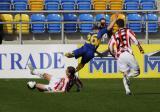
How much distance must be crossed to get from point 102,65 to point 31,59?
265 centimetres

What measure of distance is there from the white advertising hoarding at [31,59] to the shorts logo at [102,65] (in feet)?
3.02

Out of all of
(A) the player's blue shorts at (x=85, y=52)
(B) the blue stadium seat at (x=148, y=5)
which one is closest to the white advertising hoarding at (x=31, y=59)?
(A) the player's blue shorts at (x=85, y=52)

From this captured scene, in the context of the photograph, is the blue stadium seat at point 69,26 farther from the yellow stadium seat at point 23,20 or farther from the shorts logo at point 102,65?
the shorts logo at point 102,65

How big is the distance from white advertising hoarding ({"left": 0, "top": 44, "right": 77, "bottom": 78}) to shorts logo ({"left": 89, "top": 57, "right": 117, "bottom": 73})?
0.92m

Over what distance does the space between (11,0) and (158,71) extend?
852 cm

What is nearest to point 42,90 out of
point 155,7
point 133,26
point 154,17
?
point 133,26

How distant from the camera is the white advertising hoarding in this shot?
23875 millimetres

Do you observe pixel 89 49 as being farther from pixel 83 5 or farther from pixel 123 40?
pixel 83 5

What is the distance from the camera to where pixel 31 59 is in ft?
78.7

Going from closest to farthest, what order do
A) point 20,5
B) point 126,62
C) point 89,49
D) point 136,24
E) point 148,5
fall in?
point 126,62 < point 89,49 < point 136,24 < point 20,5 < point 148,5

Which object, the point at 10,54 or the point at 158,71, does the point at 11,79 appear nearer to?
the point at 10,54

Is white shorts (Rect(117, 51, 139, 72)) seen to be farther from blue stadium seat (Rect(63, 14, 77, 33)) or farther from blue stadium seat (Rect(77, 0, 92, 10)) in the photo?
blue stadium seat (Rect(77, 0, 92, 10))

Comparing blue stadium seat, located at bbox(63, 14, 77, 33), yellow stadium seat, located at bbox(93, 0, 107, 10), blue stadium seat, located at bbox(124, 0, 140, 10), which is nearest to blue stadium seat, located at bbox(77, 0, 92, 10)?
yellow stadium seat, located at bbox(93, 0, 107, 10)

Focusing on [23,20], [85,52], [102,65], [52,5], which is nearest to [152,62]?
[102,65]
